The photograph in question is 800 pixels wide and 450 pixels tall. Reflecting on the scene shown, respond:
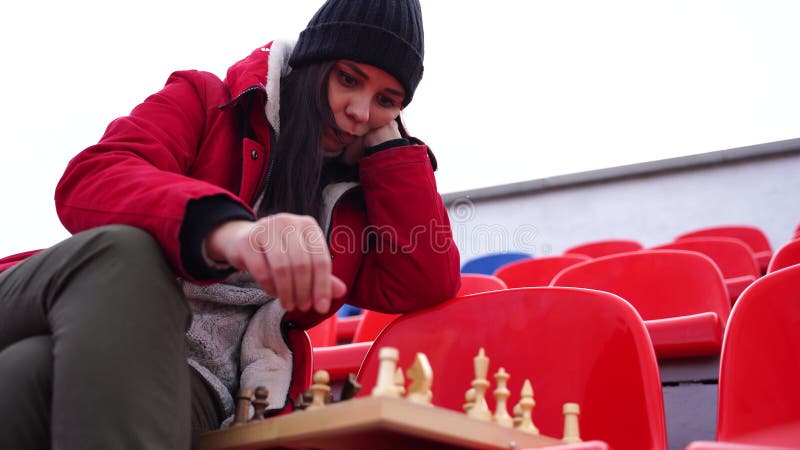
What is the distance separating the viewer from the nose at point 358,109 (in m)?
1.24

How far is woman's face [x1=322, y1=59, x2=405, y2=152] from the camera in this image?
1.25 metres

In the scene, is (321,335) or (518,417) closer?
(518,417)

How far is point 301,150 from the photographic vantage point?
1.21 m

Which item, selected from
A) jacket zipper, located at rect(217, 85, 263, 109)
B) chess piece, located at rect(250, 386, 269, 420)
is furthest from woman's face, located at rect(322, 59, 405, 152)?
chess piece, located at rect(250, 386, 269, 420)

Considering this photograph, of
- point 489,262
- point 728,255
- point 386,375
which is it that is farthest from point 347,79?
point 489,262

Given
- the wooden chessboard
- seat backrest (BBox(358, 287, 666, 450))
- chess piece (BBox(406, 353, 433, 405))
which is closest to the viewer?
the wooden chessboard

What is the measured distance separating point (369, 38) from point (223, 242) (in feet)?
1.87

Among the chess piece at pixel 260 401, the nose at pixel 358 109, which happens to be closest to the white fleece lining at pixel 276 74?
the nose at pixel 358 109

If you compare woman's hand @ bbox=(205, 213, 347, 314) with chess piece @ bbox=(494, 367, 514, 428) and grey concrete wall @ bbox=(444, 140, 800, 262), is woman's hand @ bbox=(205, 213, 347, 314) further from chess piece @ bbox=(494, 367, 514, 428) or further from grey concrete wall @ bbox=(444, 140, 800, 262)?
grey concrete wall @ bbox=(444, 140, 800, 262)

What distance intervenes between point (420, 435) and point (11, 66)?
2.88 metres

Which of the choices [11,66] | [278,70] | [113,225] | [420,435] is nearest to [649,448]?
[420,435]

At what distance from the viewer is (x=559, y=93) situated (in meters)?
4.55

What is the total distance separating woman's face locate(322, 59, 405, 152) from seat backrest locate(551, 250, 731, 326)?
0.75m

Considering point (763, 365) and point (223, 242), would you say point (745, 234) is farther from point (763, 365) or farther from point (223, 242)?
point (223, 242)
